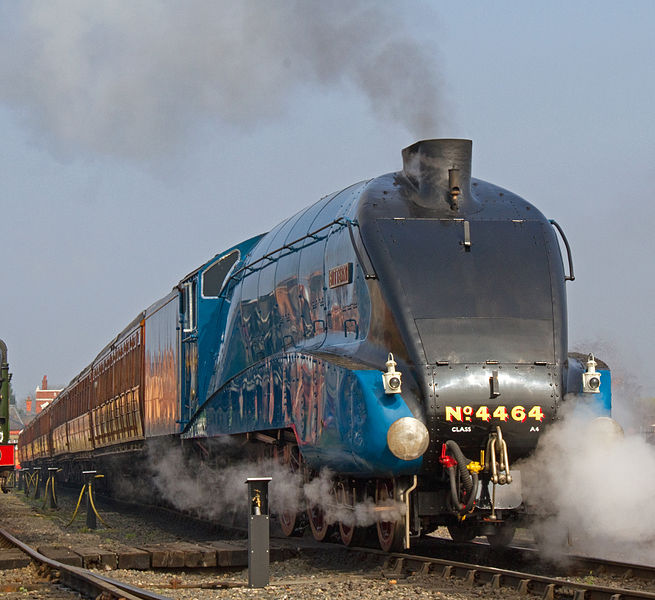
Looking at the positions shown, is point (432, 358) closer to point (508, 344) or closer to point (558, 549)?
point (508, 344)

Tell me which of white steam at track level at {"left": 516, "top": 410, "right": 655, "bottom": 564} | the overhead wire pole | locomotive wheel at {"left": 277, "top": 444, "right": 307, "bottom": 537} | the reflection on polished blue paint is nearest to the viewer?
the reflection on polished blue paint

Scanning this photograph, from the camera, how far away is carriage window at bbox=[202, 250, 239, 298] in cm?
1418

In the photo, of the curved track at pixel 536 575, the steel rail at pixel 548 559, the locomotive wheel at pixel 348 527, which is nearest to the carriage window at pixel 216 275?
the steel rail at pixel 548 559

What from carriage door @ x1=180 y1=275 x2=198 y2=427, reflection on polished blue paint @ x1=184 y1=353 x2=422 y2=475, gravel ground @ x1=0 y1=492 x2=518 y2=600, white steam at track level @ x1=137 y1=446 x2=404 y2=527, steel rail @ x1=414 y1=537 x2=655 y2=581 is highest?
carriage door @ x1=180 y1=275 x2=198 y2=427

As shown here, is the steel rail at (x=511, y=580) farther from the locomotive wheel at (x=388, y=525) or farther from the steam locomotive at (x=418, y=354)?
the steam locomotive at (x=418, y=354)

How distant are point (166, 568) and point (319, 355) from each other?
272cm

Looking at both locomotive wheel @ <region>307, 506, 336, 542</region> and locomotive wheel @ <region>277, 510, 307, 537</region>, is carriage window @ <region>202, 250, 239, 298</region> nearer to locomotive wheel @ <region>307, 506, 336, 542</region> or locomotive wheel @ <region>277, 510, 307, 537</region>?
locomotive wheel @ <region>277, 510, 307, 537</region>

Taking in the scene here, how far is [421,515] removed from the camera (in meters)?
8.75

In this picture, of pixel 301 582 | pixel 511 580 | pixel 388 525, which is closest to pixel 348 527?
pixel 388 525

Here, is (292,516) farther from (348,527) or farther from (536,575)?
(536,575)

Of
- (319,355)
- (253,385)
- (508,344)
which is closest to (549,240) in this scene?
(508,344)

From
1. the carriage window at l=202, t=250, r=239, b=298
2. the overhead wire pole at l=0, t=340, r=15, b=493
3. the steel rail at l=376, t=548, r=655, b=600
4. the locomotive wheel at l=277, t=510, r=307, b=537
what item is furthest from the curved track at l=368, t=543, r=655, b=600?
the overhead wire pole at l=0, t=340, r=15, b=493

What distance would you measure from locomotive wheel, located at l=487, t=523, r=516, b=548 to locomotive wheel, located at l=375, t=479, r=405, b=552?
3.27ft

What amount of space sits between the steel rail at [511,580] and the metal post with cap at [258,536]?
1.12m
